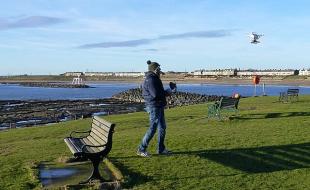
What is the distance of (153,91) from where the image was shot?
10906 mm

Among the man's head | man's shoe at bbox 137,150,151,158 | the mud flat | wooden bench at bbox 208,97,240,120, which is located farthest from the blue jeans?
the mud flat

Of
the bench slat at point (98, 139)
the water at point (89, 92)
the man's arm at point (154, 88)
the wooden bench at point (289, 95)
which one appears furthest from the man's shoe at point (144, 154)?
the water at point (89, 92)

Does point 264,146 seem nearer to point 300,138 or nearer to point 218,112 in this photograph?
point 300,138

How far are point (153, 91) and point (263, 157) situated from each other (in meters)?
2.61

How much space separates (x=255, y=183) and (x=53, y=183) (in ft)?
11.1

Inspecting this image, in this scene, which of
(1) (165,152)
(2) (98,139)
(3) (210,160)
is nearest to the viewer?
(2) (98,139)

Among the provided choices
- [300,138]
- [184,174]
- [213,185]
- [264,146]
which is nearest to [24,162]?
[184,174]

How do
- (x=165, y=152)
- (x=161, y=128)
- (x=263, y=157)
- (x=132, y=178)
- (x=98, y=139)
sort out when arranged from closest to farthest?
(x=132, y=178) < (x=98, y=139) < (x=263, y=157) < (x=161, y=128) < (x=165, y=152)

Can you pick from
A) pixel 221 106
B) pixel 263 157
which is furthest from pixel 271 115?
pixel 263 157

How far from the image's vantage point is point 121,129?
19500 mm

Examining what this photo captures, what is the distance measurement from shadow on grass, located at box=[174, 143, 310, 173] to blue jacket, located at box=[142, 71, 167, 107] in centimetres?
143

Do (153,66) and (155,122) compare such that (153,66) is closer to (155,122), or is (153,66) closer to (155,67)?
(155,67)

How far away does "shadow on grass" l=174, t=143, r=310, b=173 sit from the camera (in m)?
10.3

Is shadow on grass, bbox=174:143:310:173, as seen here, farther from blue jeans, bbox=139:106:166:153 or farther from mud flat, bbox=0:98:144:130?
mud flat, bbox=0:98:144:130
